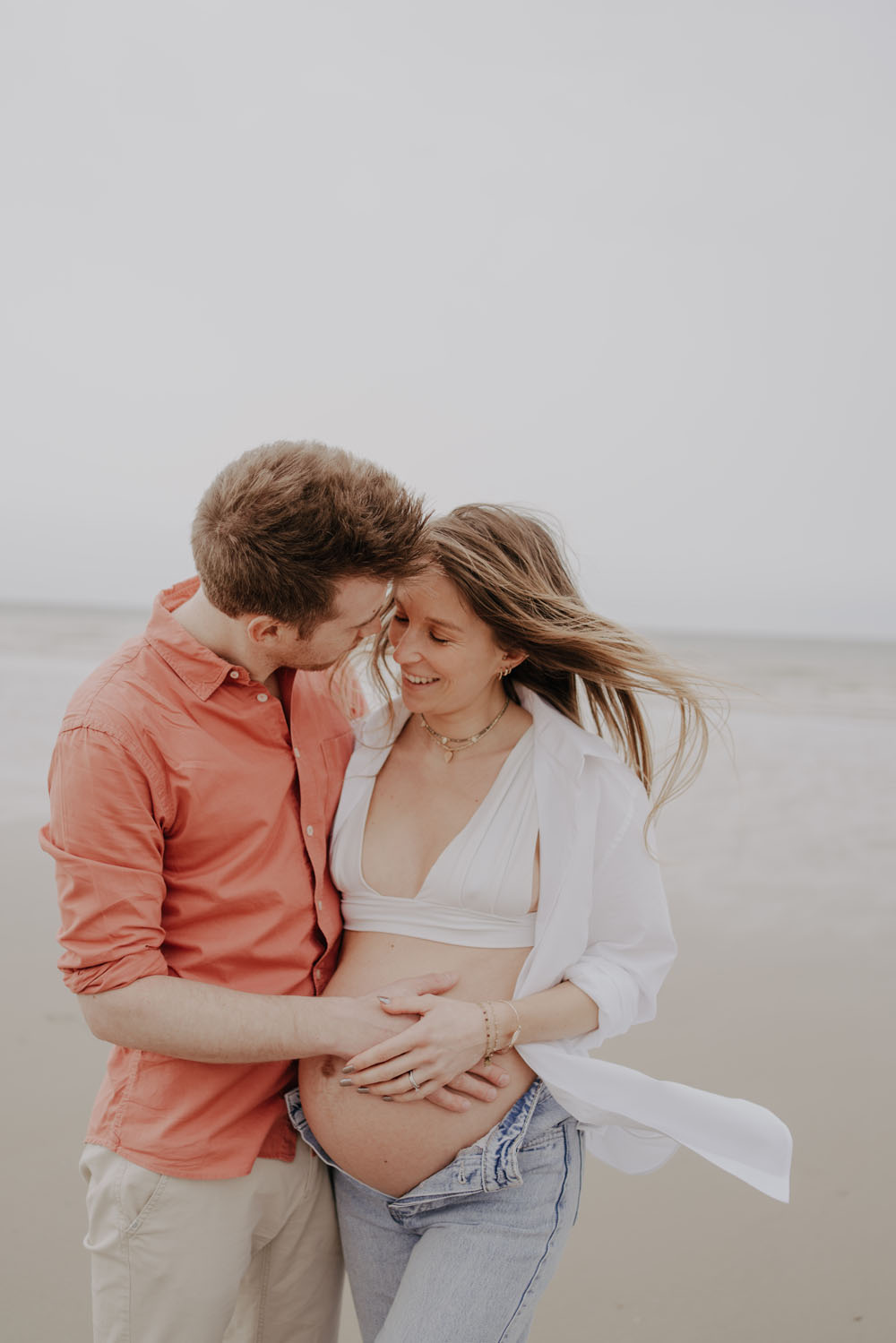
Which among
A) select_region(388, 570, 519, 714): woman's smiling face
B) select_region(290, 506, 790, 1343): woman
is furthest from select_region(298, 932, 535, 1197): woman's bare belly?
select_region(388, 570, 519, 714): woman's smiling face

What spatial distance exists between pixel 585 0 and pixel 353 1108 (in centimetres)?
896

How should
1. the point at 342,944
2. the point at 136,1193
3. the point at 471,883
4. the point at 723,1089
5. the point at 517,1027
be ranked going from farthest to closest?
the point at 723,1089 < the point at 342,944 < the point at 471,883 < the point at 517,1027 < the point at 136,1193

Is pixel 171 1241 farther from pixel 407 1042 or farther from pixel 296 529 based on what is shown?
pixel 296 529

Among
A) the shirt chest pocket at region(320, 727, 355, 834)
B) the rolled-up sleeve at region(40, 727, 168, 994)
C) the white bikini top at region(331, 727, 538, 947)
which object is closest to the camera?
the rolled-up sleeve at region(40, 727, 168, 994)

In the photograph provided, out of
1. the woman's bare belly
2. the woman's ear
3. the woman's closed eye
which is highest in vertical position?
the woman's closed eye

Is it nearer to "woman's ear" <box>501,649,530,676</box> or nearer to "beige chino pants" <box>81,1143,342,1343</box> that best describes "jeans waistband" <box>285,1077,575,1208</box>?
"beige chino pants" <box>81,1143,342,1343</box>

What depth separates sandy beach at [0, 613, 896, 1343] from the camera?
267cm

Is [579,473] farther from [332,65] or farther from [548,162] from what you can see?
[332,65]

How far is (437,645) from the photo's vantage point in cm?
208

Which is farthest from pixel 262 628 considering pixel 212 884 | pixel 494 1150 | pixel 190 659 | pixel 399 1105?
pixel 494 1150

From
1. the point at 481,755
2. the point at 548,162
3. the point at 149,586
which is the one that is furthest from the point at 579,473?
the point at 149,586

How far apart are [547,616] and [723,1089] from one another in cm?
260

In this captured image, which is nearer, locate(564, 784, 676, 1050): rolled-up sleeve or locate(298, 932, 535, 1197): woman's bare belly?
locate(298, 932, 535, 1197): woman's bare belly

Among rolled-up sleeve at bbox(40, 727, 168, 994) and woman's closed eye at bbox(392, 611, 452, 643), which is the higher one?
woman's closed eye at bbox(392, 611, 452, 643)
